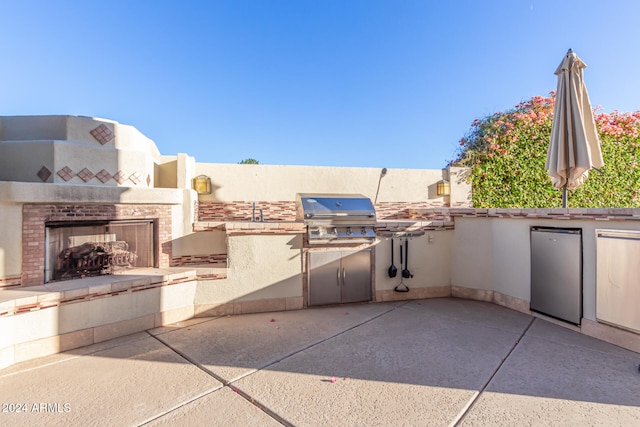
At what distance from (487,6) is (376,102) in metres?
4.86

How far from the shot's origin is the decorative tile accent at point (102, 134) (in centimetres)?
514

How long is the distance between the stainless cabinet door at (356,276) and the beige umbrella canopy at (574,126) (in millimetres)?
3664

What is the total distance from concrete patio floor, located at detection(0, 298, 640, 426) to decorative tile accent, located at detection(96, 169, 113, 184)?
2.81 meters

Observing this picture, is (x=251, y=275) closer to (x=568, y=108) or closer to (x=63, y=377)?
(x=63, y=377)

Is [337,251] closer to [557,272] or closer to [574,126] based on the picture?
[557,272]

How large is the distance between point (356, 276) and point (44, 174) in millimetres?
5745

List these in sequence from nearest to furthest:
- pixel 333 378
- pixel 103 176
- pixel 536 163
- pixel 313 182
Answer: pixel 333 378 < pixel 103 176 < pixel 313 182 < pixel 536 163

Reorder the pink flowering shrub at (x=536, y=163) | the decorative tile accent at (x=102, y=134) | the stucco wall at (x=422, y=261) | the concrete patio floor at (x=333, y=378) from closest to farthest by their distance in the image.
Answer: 1. the concrete patio floor at (x=333, y=378)
2. the decorative tile accent at (x=102, y=134)
3. the stucco wall at (x=422, y=261)
4. the pink flowering shrub at (x=536, y=163)

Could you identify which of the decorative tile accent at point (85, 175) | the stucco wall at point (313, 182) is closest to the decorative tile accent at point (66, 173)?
the decorative tile accent at point (85, 175)

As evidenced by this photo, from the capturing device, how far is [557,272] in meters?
4.53

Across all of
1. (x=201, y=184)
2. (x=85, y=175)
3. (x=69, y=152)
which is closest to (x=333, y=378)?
(x=85, y=175)

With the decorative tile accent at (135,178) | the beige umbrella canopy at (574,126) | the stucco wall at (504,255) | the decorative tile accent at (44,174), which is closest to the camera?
the stucco wall at (504,255)

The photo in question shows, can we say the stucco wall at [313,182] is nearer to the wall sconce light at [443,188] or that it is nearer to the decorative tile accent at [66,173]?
the wall sconce light at [443,188]

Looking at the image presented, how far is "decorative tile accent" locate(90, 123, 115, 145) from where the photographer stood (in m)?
5.14
